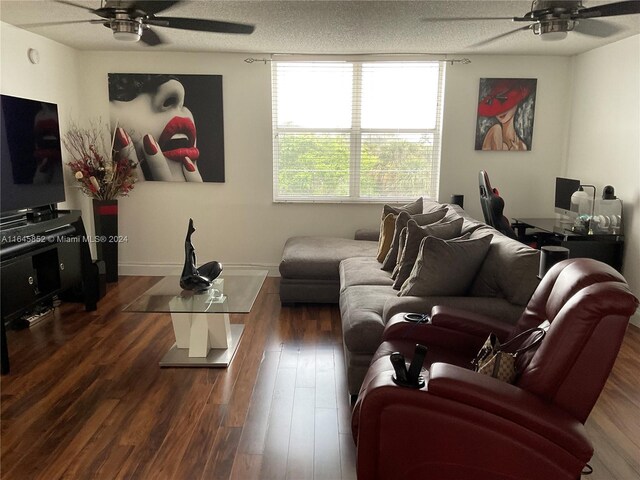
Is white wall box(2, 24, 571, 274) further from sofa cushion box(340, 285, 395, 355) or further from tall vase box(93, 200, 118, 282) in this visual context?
sofa cushion box(340, 285, 395, 355)

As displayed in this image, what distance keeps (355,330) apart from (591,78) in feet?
12.3

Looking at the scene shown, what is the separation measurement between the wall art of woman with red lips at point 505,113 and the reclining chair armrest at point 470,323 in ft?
10.5

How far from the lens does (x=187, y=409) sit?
2709 mm

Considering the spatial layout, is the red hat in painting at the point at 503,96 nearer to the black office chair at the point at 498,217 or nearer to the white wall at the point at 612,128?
the white wall at the point at 612,128

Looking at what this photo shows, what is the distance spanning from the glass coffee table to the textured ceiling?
1.90 m

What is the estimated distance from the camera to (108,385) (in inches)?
117

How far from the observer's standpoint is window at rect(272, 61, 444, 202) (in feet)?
16.9

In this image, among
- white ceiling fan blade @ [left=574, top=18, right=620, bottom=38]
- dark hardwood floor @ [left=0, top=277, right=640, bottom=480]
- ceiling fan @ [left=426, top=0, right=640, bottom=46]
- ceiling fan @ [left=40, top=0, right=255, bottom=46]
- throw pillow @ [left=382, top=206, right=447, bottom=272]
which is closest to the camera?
dark hardwood floor @ [left=0, top=277, right=640, bottom=480]

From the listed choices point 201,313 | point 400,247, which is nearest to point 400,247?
point 400,247

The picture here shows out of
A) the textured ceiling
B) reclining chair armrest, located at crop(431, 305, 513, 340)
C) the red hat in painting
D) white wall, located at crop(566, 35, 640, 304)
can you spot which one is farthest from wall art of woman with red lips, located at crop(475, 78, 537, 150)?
reclining chair armrest, located at crop(431, 305, 513, 340)

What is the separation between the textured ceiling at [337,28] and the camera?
3.32 m

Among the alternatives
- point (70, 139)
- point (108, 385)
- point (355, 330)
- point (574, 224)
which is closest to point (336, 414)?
point (355, 330)

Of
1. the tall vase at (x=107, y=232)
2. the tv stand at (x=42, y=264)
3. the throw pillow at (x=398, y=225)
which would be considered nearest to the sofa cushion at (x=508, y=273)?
the throw pillow at (x=398, y=225)

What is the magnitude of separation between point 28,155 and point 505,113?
14.4 ft
